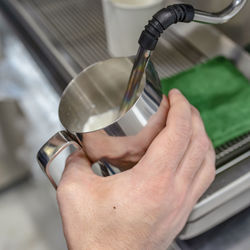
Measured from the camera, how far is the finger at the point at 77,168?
0.94ft

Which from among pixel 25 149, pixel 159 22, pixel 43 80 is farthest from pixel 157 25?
pixel 25 149

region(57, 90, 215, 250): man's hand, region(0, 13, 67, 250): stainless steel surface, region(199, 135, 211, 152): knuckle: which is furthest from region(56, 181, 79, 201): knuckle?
region(0, 13, 67, 250): stainless steel surface

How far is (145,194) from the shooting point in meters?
0.26

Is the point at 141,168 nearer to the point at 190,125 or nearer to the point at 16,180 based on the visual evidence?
the point at 190,125

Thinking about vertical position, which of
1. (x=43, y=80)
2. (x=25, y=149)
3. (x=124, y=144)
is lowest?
(x=25, y=149)

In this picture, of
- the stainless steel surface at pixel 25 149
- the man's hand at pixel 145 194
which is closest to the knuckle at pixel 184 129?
the man's hand at pixel 145 194

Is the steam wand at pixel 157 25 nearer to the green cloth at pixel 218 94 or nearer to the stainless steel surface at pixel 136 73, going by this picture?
the stainless steel surface at pixel 136 73

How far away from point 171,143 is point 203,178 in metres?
0.05

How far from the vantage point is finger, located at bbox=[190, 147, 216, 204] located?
29 cm

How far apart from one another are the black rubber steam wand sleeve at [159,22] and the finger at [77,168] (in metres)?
0.10

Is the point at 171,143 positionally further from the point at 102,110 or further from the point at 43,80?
the point at 43,80

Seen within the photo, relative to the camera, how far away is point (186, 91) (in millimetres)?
408

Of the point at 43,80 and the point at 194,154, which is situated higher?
the point at 194,154

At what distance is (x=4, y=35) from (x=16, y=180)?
0.31 m
